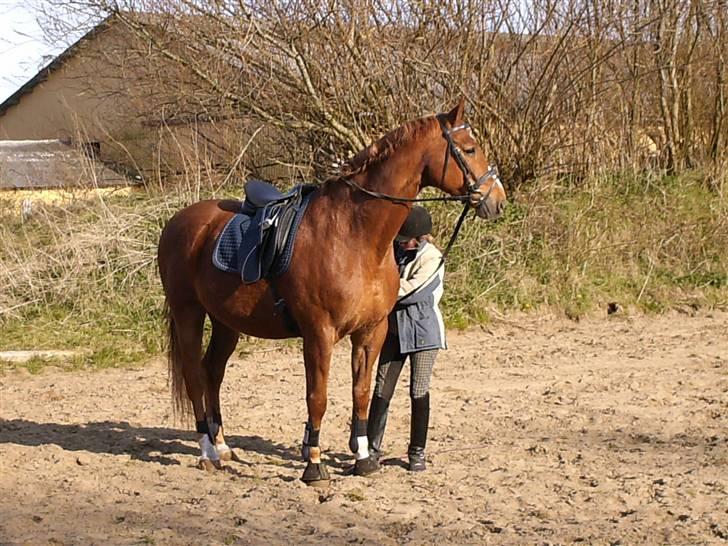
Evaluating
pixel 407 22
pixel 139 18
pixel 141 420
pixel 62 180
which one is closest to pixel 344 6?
pixel 407 22

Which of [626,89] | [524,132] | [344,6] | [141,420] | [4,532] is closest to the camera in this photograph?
[4,532]

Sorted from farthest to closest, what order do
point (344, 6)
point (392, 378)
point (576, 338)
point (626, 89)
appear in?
point (626, 89) < point (344, 6) < point (576, 338) < point (392, 378)

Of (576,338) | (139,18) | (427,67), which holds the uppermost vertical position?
(139,18)

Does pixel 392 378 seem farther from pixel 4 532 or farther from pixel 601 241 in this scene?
pixel 601 241

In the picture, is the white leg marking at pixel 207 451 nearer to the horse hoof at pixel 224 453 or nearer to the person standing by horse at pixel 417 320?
the horse hoof at pixel 224 453

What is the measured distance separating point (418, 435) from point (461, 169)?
1.67 metres

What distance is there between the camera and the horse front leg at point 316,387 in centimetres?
555

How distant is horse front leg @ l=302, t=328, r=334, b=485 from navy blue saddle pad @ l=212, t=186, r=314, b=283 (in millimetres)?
465

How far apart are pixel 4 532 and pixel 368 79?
27.5 feet

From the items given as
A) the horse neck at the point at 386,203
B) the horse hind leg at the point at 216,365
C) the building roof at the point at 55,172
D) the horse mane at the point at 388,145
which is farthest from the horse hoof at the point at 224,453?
the building roof at the point at 55,172

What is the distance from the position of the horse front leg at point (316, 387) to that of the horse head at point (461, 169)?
1096 millimetres

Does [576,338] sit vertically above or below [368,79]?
below

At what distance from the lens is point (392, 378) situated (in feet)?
20.1

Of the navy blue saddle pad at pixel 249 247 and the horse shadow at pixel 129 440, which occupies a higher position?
the navy blue saddle pad at pixel 249 247
